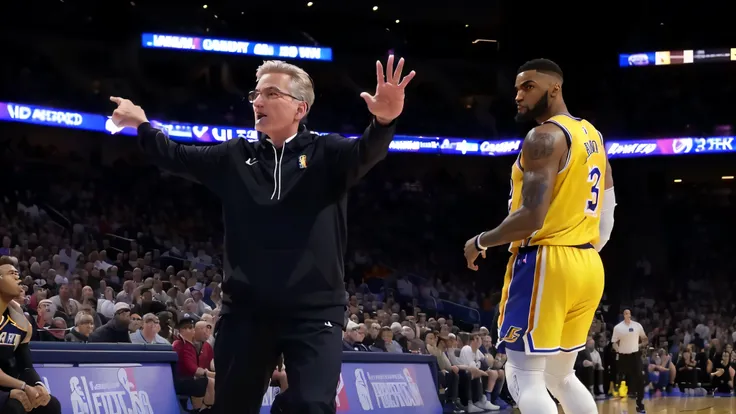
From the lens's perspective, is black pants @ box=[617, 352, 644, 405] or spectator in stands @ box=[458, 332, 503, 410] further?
spectator in stands @ box=[458, 332, 503, 410]

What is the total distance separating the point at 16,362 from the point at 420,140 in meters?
26.1

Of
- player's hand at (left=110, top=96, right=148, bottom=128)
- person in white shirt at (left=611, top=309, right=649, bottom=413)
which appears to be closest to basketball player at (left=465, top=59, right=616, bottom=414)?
player's hand at (left=110, top=96, right=148, bottom=128)

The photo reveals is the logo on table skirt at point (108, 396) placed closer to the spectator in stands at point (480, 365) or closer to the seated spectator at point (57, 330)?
the seated spectator at point (57, 330)

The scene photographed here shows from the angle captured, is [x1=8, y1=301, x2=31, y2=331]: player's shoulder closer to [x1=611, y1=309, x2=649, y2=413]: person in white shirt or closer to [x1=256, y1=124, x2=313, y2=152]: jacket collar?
[x1=256, y1=124, x2=313, y2=152]: jacket collar

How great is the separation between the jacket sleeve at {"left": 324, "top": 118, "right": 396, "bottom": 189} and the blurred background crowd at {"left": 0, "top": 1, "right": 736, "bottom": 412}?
13834 mm

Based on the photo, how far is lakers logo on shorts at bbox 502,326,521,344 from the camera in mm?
4938

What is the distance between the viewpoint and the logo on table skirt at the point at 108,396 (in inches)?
318

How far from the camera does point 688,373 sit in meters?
22.9

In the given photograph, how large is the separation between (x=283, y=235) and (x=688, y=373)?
21517 millimetres

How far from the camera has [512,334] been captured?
16.3ft

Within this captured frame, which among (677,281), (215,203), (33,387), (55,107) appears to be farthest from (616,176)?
(33,387)

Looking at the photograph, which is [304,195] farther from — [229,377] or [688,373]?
[688,373]

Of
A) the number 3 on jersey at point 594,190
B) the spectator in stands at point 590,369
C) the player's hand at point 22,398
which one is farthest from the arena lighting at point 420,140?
the number 3 on jersey at point 594,190

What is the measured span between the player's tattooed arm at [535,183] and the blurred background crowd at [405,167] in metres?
12.5
